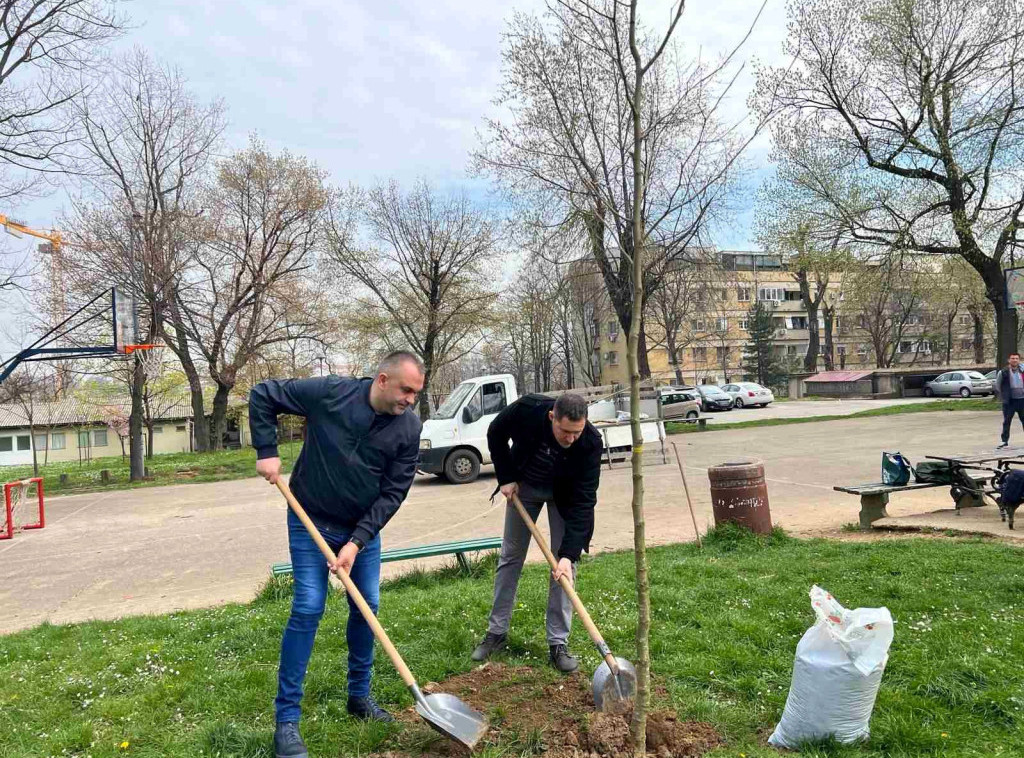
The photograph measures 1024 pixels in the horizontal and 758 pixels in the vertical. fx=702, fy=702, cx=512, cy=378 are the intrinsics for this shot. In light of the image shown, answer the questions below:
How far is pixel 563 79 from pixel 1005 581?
2030cm

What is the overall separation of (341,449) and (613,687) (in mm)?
1785

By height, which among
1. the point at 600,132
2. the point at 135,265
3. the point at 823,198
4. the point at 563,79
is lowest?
the point at 135,265

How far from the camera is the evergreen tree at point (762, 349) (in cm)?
6062

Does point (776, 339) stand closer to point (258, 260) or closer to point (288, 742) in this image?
point (258, 260)

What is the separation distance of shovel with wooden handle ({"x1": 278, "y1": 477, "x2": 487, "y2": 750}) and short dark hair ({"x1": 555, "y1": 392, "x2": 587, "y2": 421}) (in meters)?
1.40

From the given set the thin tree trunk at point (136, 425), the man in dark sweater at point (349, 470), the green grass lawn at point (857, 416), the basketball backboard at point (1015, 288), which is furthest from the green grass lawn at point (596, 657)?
the green grass lawn at point (857, 416)

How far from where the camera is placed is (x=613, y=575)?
604 centimetres

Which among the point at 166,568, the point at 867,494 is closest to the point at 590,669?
the point at 867,494

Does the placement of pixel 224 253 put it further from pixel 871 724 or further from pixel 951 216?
pixel 871 724

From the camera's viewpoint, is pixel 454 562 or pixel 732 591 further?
pixel 454 562

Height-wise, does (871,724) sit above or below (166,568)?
above

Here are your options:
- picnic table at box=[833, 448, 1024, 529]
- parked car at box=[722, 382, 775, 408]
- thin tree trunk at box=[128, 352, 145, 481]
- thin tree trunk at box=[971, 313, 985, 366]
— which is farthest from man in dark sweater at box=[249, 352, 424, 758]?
thin tree trunk at box=[971, 313, 985, 366]

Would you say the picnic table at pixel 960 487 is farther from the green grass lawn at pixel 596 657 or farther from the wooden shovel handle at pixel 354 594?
the wooden shovel handle at pixel 354 594

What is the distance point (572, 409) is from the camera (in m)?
3.83
